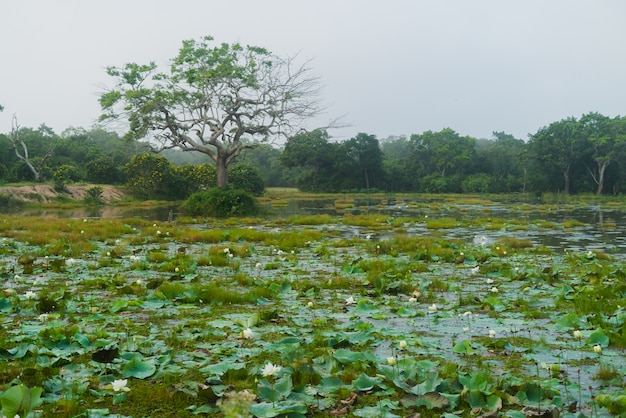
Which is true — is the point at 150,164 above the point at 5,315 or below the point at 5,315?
above

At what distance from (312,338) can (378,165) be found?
66.0 m

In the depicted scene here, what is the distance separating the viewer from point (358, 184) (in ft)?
230

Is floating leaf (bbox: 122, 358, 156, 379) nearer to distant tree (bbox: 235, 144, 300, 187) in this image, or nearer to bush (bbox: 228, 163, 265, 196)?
bush (bbox: 228, 163, 265, 196)

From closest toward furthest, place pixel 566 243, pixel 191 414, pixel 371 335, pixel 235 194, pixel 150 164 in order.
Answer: pixel 191 414, pixel 371 335, pixel 566 243, pixel 235 194, pixel 150 164

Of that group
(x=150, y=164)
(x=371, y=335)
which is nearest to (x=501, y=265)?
(x=371, y=335)

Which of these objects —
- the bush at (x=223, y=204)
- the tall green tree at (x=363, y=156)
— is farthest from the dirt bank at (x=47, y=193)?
the tall green tree at (x=363, y=156)

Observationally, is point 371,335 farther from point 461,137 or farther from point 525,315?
point 461,137

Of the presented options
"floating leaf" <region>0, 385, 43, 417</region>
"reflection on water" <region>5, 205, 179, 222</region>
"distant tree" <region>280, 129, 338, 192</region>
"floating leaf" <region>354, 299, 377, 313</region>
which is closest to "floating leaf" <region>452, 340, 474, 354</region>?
"floating leaf" <region>354, 299, 377, 313</region>

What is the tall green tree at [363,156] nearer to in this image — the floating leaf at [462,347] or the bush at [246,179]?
the bush at [246,179]

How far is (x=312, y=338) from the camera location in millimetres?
5066

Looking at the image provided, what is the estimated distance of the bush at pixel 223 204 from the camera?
26.4 metres

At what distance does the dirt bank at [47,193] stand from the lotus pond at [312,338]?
3163 centimetres

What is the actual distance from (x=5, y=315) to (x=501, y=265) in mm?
8210

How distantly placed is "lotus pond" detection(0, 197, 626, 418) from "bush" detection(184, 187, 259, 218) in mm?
15680
